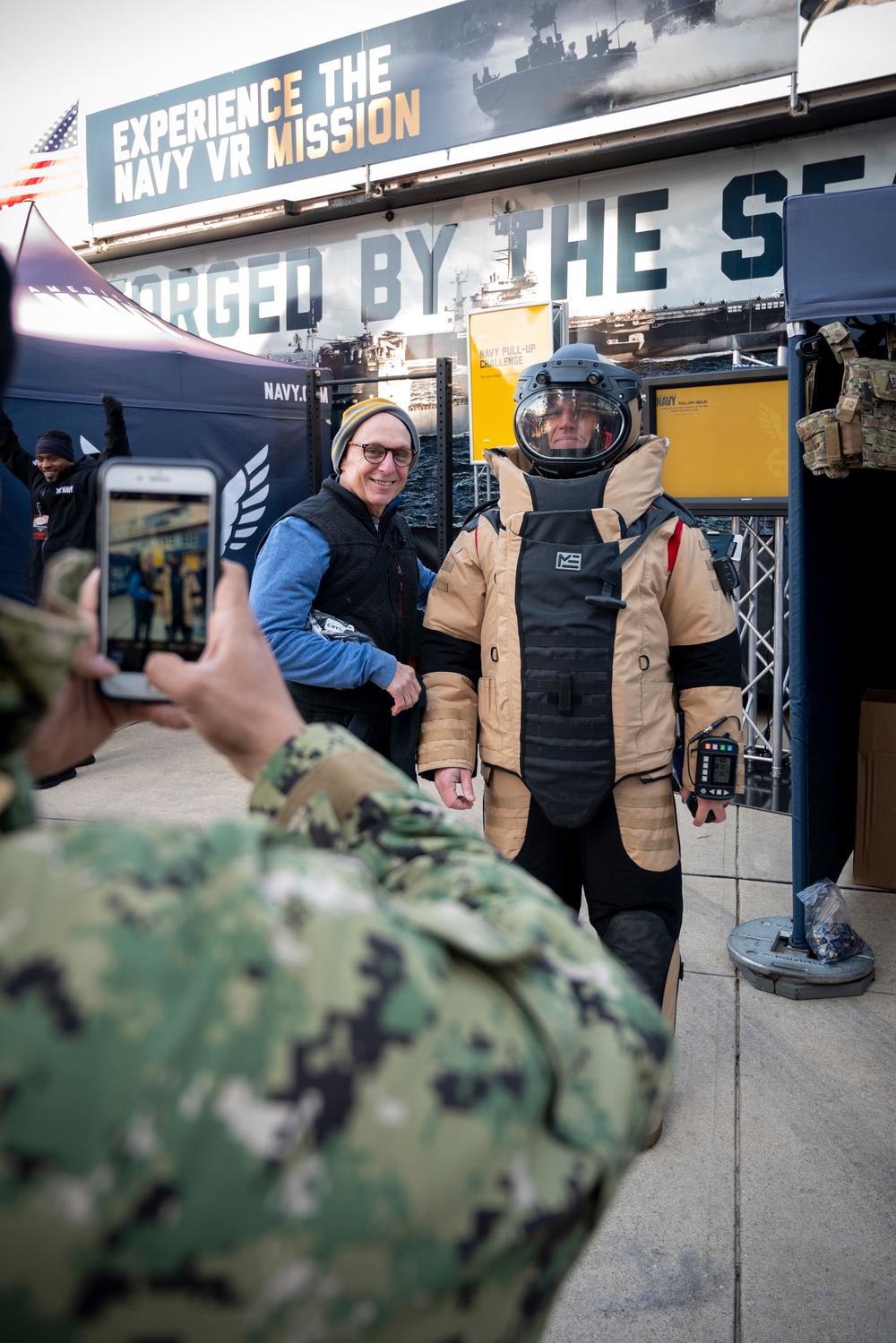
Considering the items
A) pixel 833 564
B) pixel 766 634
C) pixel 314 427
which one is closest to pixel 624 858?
pixel 833 564

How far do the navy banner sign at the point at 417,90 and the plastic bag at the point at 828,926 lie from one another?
19.7 ft

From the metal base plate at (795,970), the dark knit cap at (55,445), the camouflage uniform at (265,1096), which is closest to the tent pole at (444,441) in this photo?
the dark knit cap at (55,445)

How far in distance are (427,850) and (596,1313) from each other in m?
1.70

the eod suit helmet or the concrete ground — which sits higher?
the eod suit helmet

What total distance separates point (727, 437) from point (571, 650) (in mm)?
2814

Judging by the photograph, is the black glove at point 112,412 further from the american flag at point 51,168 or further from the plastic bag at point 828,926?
the american flag at point 51,168

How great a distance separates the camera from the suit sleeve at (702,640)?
247 centimetres

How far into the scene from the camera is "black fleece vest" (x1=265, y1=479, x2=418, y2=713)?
276cm

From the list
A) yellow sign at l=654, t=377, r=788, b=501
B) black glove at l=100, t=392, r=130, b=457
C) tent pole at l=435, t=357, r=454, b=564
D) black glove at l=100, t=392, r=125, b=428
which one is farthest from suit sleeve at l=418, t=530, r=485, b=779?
tent pole at l=435, t=357, r=454, b=564

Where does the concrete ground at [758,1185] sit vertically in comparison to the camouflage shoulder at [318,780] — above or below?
below

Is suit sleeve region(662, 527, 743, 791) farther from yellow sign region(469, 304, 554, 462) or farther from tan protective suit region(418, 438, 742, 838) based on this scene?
yellow sign region(469, 304, 554, 462)

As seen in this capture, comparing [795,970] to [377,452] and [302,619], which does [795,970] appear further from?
[377,452]

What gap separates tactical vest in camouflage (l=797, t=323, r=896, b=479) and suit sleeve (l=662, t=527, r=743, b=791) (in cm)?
73

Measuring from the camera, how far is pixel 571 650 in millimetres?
2404
